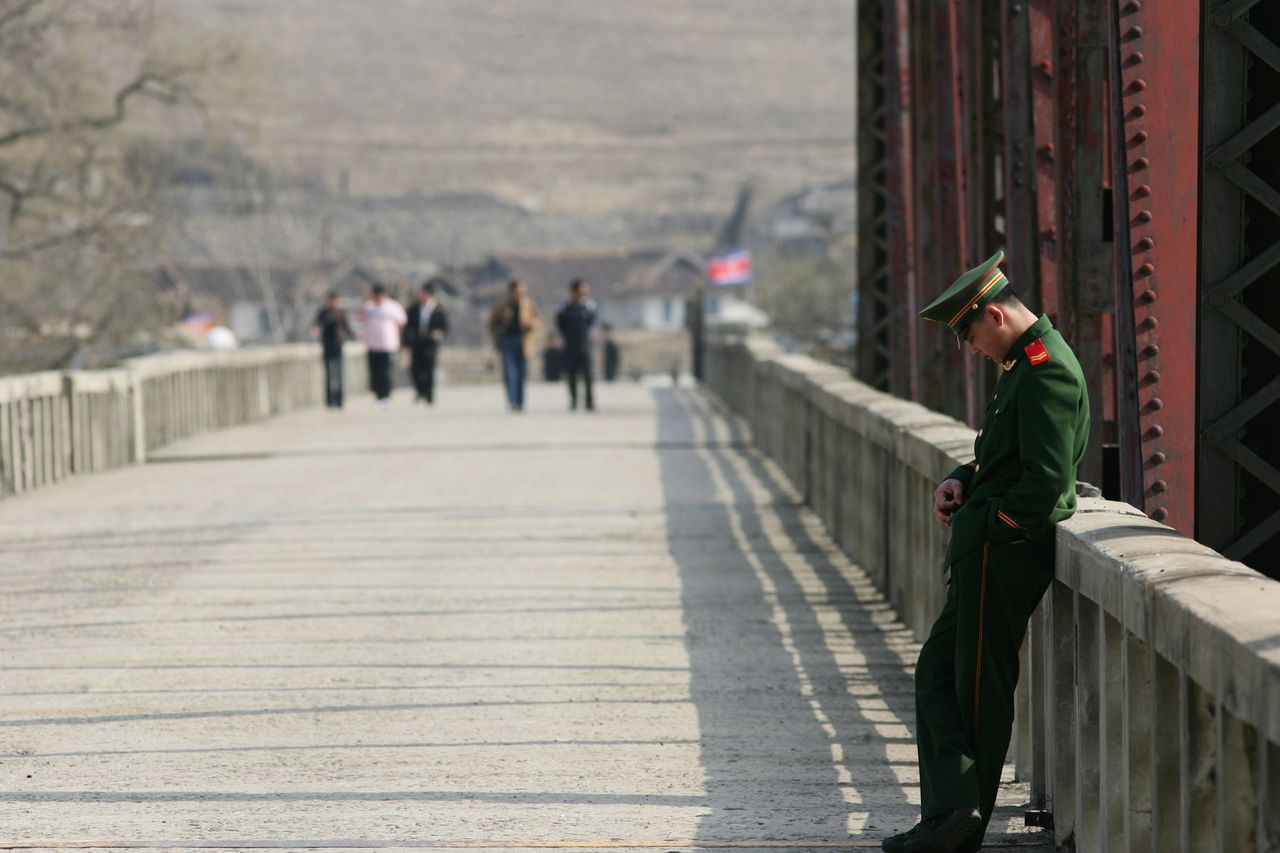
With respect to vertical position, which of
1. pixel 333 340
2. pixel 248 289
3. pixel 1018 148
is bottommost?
pixel 248 289

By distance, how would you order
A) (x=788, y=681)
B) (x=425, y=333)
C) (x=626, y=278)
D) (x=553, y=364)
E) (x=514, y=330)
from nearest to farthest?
(x=788, y=681)
(x=514, y=330)
(x=425, y=333)
(x=553, y=364)
(x=626, y=278)

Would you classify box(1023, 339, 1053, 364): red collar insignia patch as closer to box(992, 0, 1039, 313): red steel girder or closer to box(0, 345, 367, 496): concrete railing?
box(992, 0, 1039, 313): red steel girder

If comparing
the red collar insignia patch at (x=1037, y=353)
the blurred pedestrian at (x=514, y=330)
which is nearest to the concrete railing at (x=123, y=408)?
the blurred pedestrian at (x=514, y=330)

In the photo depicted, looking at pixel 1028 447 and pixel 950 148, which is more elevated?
pixel 950 148

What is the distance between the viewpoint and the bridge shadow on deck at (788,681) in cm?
705

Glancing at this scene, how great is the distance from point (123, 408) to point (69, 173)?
80.2 ft

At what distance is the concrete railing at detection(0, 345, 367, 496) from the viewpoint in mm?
18125

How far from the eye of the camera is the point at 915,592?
34.3ft

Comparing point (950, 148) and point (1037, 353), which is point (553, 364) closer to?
point (950, 148)

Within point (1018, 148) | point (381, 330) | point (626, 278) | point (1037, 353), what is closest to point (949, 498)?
point (1037, 353)

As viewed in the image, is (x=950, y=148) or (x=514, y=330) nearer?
(x=950, y=148)

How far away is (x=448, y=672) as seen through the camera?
9617mm

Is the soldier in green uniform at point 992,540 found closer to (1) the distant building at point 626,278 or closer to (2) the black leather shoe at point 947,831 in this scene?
(2) the black leather shoe at point 947,831

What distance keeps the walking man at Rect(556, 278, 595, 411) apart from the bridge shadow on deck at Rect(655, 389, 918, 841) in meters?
12.4
